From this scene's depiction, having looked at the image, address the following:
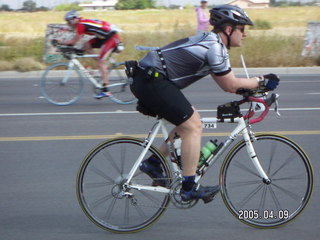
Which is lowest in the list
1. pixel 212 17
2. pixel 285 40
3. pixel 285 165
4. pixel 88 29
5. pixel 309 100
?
pixel 285 40

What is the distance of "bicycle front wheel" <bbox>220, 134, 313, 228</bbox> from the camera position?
5.10 metres

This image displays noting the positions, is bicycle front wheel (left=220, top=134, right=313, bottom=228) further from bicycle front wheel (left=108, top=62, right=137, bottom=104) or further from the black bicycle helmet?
bicycle front wheel (left=108, top=62, right=137, bottom=104)

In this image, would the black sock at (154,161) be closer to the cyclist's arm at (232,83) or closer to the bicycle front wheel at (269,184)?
the bicycle front wheel at (269,184)

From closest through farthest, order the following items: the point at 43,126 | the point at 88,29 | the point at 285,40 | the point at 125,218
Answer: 1. the point at 125,218
2. the point at 43,126
3. the point at 88,29
4. the point at 285,40

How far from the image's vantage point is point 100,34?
39.7 feet

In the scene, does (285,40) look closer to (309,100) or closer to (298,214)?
(309,100)

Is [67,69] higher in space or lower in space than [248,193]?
lower

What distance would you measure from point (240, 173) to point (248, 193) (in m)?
0.19

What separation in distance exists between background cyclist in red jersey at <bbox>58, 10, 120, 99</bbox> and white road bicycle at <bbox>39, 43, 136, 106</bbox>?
0.13 metres

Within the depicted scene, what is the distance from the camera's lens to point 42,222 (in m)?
5.47

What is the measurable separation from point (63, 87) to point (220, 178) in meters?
7.68

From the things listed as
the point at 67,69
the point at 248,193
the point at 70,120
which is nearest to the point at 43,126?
the point at 70,120

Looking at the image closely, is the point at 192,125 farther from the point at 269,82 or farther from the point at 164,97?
the point at 269,82

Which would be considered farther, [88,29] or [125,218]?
[88,29]
